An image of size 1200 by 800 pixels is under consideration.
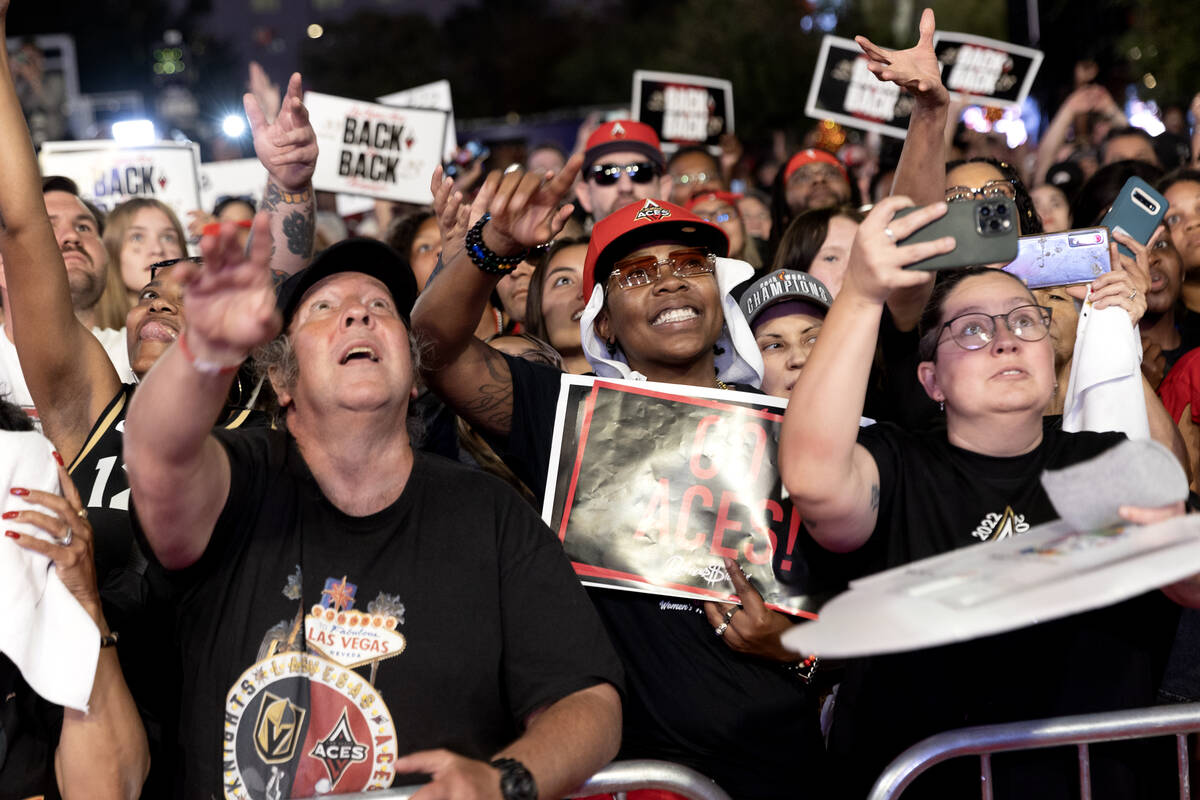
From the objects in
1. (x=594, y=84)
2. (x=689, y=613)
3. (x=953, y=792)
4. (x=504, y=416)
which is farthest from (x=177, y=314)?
(x=594, y=84)

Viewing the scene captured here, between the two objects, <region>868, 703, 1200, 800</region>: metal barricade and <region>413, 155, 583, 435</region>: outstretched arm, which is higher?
<region>413, 155, 583, 435</region>: outstretched arm

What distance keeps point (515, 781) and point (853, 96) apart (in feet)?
23.2

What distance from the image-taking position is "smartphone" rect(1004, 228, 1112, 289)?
365cm

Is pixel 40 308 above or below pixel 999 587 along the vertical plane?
above

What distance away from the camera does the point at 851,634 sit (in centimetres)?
199

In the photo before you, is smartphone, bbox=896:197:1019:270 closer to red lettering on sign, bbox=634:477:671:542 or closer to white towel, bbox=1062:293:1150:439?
white towel, bbox=1062:293:1150:439

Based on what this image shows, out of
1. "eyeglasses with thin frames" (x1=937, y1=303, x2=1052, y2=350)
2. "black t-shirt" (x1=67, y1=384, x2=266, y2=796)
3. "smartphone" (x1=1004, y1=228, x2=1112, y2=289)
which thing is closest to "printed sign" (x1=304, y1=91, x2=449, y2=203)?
"black t-shirt" (x1=67, y1=384, x2=266, y2=796)

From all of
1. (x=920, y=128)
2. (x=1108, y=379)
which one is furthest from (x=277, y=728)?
(x=920, y=128)

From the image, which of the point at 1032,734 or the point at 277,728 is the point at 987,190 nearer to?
the point at 1032,734

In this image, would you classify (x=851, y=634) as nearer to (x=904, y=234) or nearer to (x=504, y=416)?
(x=904, y=234)

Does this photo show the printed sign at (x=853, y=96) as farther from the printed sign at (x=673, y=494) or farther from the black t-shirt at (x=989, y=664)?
the black t-shirt at (x=989, y=664)

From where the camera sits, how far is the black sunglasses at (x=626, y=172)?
21.3 ft

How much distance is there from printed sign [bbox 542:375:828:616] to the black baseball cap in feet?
1.71

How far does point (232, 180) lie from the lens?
32.9ft
